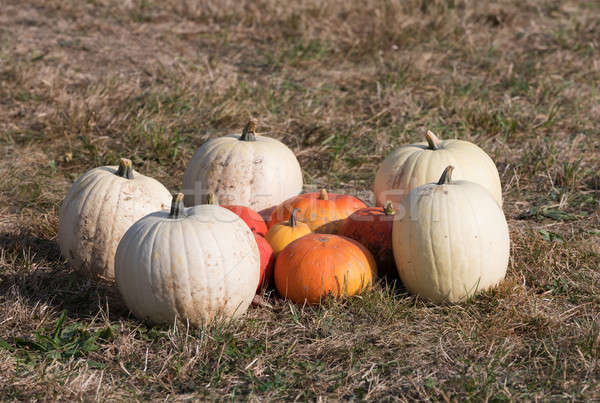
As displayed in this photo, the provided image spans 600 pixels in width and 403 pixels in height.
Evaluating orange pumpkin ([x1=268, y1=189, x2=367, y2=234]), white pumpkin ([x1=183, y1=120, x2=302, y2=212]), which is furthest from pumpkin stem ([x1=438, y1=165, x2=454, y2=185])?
white pumpkin ([x1=183, y1=120, x2=302, y2=212])

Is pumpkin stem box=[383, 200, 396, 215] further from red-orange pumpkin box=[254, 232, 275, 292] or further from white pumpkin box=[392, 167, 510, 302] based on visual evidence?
red-orange pumpkin box=[254, 232, 275, 292]

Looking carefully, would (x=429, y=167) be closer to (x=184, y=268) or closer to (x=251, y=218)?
(x=251, y=218)

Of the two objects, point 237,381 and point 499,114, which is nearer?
point 237,381

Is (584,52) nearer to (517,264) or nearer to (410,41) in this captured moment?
(410,41)

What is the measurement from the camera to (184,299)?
3.05 meters

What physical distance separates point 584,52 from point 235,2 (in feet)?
12.6

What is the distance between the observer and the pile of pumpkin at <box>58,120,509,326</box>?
3.07m

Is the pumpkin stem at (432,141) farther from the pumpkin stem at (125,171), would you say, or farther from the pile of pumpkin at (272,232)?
the pumpkin stem at (125,171)

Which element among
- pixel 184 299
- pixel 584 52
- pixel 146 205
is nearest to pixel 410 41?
pixel 584 52

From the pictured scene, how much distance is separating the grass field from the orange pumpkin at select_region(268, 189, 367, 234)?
20.7 inches

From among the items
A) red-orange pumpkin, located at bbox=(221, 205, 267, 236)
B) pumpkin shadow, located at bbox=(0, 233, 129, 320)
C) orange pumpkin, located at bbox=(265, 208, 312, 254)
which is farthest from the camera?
red-orange pumpkin, located at bbox=(221, 205, 267, 236)

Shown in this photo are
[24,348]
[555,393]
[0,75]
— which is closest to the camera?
[555,393]

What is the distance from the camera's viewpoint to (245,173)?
13.4 feet

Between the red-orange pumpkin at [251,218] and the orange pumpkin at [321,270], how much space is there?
0.35 metres
